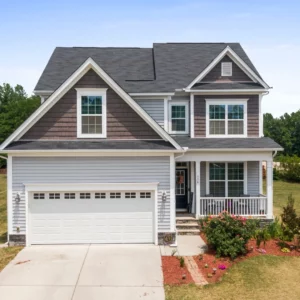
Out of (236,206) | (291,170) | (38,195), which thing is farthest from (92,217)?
(291,170)

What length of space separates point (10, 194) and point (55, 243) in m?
2.49

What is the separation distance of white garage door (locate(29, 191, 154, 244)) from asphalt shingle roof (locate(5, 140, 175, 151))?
1777 millimetres

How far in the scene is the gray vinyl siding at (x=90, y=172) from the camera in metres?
12.7

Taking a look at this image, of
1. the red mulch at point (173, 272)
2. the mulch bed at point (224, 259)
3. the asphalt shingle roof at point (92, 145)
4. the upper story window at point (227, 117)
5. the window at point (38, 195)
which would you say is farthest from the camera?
the upper story window at point (227, 117)

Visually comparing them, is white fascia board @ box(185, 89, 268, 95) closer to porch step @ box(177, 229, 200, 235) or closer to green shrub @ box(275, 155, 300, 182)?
porch step @ box(177, 229, 200, 235)

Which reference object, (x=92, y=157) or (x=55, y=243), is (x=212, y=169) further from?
(x=55, y=243)

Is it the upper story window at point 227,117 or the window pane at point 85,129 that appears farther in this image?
the upper story window at point 227,117

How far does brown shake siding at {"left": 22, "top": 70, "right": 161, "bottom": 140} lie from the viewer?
1301 centimetres

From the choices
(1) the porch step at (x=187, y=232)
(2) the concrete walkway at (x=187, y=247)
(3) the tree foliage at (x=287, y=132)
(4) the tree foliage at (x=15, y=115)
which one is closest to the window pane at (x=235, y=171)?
(1) the porch step at (x=187, y=232)

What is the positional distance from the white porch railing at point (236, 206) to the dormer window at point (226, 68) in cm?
599

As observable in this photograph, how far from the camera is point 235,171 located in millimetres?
16594

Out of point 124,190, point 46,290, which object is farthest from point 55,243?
point 46,290

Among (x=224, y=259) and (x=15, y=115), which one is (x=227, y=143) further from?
(x=15, y=115)

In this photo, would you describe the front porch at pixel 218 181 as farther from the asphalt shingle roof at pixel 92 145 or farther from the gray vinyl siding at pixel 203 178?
the asphalt shingle roof at pixel 92 145
